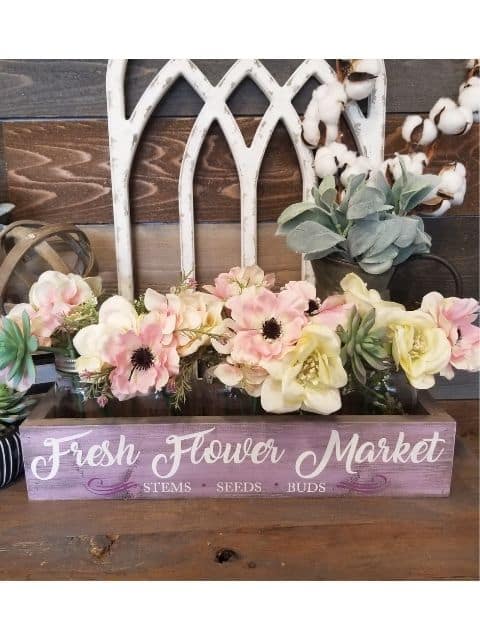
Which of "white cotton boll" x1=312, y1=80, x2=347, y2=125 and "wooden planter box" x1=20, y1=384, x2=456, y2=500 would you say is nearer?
"wooden planter box" x1=20, y1=384, x2=456, y2=500

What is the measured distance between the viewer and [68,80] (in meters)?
0.93

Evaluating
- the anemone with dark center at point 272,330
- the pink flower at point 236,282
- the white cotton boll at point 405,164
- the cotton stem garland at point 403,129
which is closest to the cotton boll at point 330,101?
the cotton stem garland at point 403,129

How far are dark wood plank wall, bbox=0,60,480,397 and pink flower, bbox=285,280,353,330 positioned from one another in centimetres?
29

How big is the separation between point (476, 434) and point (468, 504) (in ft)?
1.25

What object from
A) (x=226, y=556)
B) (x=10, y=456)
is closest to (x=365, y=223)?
(x=226, y=556)

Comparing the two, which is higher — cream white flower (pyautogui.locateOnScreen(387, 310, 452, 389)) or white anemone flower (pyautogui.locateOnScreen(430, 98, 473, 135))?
white anemone flower (pyautogui.locateOnScreen(430, 98, 473, 135))

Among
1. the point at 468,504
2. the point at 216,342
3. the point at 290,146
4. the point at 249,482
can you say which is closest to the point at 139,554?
the point at 249,482

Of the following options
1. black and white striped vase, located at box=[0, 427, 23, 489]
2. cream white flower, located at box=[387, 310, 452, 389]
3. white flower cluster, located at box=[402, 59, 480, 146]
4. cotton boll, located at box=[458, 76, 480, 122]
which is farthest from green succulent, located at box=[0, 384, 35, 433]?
cotton boll, located at box=[458, 76, 480, 122]

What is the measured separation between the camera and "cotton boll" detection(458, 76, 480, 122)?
0.90 m

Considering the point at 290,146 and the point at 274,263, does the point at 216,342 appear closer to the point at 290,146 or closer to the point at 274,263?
the point at 274,263

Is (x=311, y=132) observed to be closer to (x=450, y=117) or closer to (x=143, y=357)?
(x=450, y=117)

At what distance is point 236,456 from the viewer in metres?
0.74

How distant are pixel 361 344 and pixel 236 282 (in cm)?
21

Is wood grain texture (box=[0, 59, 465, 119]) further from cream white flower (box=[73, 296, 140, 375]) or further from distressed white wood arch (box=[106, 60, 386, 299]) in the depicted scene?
cream white flower (box=[73, 296, 140, 375])
